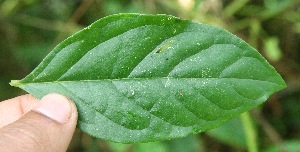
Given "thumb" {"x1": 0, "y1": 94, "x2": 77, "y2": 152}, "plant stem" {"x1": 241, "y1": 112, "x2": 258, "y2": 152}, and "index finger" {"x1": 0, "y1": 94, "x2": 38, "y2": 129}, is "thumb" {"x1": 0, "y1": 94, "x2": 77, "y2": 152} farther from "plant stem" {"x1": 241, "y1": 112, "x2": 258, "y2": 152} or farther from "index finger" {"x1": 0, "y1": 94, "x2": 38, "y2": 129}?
"plant stem" {"x1": 241, "y1": 112, "x2": 258, "y2": 152}

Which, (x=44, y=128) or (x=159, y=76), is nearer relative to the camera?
(x=159, y=76)

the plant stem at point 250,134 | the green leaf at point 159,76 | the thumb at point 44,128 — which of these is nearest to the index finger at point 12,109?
the thumb at point 44,128

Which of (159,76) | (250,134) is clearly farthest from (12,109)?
(250,134)

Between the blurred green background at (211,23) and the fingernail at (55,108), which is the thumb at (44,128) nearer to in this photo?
the fingernail at (55,108)

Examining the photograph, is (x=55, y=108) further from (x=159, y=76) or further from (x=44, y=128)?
(x=159, y=76)

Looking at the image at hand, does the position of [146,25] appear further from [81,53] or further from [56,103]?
[56,103]
